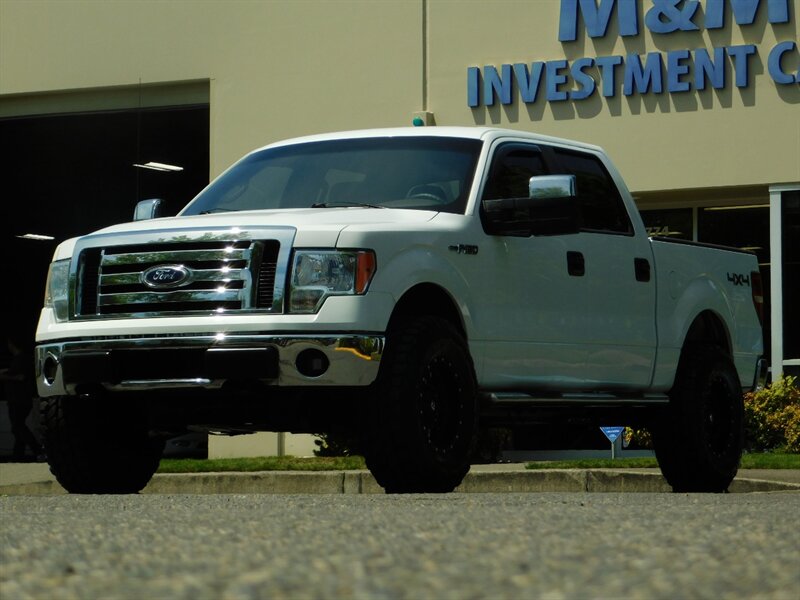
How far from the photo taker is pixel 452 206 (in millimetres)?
8969

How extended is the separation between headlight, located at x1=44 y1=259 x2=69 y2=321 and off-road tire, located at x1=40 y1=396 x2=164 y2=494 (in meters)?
0.47

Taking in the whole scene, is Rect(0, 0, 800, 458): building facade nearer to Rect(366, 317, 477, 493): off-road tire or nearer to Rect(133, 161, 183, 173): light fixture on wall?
Rect(133, 161, 183, 173): light fixture on wall

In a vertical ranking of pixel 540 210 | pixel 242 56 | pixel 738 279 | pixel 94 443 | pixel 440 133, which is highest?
pixel 242 56

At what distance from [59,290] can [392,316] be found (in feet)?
6.31

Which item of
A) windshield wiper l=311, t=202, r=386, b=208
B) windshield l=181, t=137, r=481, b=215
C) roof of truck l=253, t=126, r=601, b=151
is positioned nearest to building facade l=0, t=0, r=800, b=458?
roof of truck l=253, t=126, r=601, b=151

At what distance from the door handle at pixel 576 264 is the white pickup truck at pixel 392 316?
0.07 ft

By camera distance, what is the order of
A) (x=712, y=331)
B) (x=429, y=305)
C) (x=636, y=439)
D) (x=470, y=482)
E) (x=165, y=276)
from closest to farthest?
(x=165, y=276)
(x=429, y=305)
(x=712, y=331)
(x=470, y=482)
(x=636, y=439)

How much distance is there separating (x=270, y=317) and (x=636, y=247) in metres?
3.14

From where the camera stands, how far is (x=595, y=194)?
10.3 m

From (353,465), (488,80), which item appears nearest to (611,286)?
(353,465)

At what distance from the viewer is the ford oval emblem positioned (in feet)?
27.2

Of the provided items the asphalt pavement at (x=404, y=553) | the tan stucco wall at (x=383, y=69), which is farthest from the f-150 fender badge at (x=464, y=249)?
the tan stucco wall at (x=383, y=69)

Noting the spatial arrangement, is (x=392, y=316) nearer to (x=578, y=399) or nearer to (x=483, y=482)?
(x=578, y=399)

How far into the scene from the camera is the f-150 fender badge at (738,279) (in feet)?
37.1
